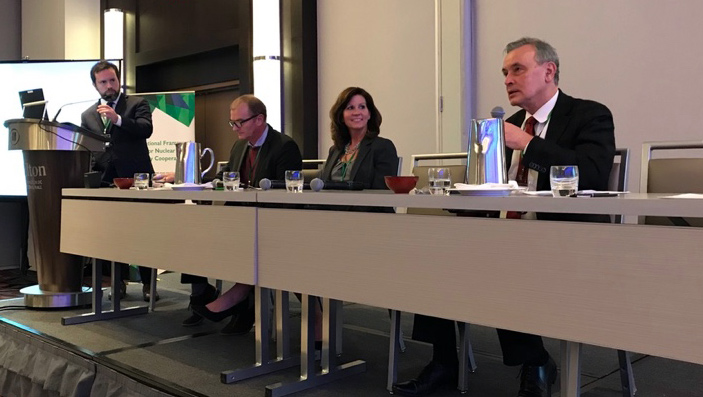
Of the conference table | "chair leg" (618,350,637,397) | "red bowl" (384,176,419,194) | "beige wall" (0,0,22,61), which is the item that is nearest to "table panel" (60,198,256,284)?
the conference table

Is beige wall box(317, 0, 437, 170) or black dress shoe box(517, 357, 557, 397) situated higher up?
beige wall box(317, 0, 437, 170)

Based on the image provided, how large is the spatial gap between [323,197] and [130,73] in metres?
5.04

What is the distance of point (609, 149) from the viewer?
197 centimetres

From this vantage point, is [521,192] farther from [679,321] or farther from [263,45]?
[263,45]

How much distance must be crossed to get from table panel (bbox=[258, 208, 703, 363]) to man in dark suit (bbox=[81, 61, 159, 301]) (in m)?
2.12

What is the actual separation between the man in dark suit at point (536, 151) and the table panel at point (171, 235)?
2.02ft

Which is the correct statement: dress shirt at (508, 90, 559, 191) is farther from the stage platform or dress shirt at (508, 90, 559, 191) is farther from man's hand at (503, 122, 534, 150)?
the stage platform

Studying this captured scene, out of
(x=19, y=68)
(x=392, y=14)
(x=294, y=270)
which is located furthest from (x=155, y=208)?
(x=19, y=68)

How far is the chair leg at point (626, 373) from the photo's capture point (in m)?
1.94

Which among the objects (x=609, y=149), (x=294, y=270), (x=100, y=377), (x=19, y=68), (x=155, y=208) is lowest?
(x=100, y=377)

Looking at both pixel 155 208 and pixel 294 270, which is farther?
pixel 155 208

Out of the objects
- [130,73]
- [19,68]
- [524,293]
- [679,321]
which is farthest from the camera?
[130,73]

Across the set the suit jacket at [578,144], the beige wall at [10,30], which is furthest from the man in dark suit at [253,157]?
the beige wall at [10,30]

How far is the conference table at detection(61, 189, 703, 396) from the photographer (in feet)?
3.80
